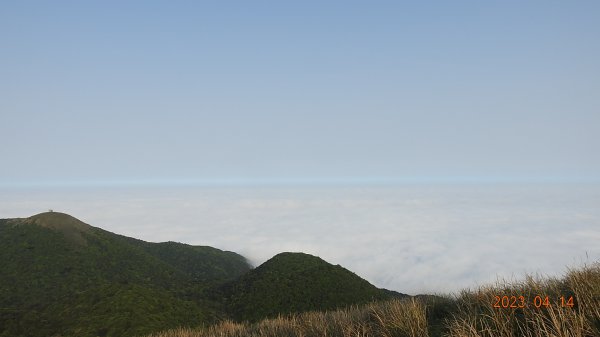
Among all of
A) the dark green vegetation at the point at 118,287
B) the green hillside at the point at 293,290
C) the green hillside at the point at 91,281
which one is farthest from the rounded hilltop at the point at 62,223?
the green hillside at the point at 293,290

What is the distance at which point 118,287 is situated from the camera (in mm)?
62656

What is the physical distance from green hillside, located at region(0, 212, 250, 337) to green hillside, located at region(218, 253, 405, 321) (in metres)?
6.28

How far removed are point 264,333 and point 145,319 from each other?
4628 cm

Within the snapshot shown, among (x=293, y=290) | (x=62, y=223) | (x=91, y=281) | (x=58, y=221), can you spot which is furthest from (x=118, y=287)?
(x=58, y=221)

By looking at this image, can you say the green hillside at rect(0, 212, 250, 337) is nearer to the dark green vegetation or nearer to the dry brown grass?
the dark green vegetation

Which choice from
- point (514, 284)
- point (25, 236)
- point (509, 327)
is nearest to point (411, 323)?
point (509, 327)

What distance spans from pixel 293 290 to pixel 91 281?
44.4 metres

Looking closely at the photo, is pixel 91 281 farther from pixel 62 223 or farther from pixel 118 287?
pixel 62 223

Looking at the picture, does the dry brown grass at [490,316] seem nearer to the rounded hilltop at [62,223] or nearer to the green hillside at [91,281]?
the green hillside at [91,281]

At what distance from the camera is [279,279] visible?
8075 centimetres

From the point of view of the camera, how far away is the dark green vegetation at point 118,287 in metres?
52.5

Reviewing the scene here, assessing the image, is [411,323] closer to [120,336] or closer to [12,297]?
[120,336]

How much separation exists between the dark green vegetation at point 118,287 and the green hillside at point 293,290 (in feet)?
0.62
